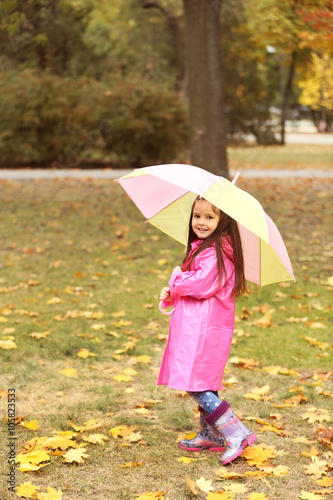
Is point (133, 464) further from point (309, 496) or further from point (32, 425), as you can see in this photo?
point (309, 496)

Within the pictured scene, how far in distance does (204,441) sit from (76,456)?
2.30 feet

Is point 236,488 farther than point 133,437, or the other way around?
point 133,437

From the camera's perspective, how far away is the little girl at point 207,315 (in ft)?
9.88

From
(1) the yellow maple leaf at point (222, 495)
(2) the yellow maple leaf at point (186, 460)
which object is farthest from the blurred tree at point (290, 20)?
(1) the yellow maple leaf at point (222, 495)

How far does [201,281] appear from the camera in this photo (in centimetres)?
298

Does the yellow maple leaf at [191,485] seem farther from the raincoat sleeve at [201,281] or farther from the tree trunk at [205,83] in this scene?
→ the tree trunk at [205,83]

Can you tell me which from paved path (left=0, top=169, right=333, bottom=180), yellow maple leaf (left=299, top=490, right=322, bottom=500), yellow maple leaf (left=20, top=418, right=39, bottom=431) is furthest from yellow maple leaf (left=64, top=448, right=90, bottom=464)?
paved path (left=0, top=169, right=333, bottom=180)

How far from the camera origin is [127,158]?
54.9ft

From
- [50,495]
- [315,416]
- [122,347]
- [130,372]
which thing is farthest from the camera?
[122,347]

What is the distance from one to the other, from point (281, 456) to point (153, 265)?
4418 mm

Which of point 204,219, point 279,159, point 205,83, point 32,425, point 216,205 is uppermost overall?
point 205,83

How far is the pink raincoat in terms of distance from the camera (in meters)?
3.01

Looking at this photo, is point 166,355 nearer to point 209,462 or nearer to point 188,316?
point 188,316

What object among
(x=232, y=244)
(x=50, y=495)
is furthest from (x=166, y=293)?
(x=50, y=495)
